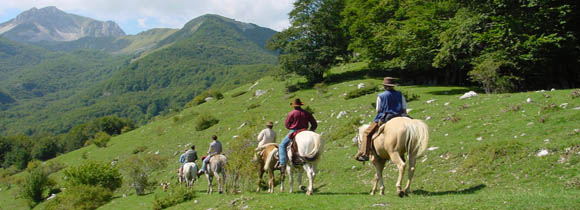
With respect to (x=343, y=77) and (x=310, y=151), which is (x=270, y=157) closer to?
(x=310, y=151)

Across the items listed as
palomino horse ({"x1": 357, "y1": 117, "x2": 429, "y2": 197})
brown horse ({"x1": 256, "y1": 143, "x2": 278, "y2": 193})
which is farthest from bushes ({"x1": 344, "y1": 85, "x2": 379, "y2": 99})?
palomino horse ({"x1": 357, "y1": 117, "x2": 429, "y2": 197})

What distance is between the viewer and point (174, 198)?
56.0ft

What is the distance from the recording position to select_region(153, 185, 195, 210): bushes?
1694cm

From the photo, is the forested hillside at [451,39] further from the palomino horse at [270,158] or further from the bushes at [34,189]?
the bushes at [34,189]

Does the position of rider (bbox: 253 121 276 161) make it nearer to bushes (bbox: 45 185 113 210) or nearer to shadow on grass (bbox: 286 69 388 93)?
bushes (bbox: 45 185 113 210)

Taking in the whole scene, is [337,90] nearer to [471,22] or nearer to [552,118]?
[471,22]

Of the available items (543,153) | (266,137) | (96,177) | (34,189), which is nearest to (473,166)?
(543,153)

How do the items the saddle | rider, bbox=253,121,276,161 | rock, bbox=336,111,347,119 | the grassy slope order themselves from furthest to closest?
rock, bbox=336,111,347,119
rider, bbox=253,121,276,161
the saddle
the grassy slope

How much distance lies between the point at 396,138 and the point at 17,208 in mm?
54041

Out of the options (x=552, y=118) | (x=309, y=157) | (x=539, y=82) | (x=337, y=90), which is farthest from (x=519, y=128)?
(x=337, y=90)

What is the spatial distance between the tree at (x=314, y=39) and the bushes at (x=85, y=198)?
28.1 metres

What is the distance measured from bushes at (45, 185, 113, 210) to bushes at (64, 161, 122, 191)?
1817 mm

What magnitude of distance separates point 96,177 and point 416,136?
30.5m

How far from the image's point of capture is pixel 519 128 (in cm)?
1361
